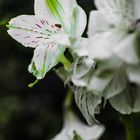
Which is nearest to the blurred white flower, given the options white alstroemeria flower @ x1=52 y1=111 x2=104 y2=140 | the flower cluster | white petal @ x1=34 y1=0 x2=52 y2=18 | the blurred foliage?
the flower cluster

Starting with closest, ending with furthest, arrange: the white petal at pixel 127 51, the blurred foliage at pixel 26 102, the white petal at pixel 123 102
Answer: the white petal at pixel 127 51
the white petal at pixel 123 102
the blurred foliage at pixel 26 102

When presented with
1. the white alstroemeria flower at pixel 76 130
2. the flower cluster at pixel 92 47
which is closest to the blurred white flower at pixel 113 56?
the flower cluster at pixel 92 47

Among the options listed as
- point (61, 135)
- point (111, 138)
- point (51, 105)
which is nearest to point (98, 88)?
point (61, 135)

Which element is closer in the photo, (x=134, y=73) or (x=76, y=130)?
(x=134, y=73)

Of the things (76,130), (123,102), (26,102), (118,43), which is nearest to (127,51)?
(118,43)

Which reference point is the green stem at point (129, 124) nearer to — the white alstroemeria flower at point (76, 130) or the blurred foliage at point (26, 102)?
the white alstroemeria flower at point (76, 130)

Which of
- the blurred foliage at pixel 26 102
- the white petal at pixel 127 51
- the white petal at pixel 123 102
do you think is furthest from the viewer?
the blurred foliage at pixel 26 102

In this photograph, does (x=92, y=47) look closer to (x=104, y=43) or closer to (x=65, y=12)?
(x=104, y=43)
